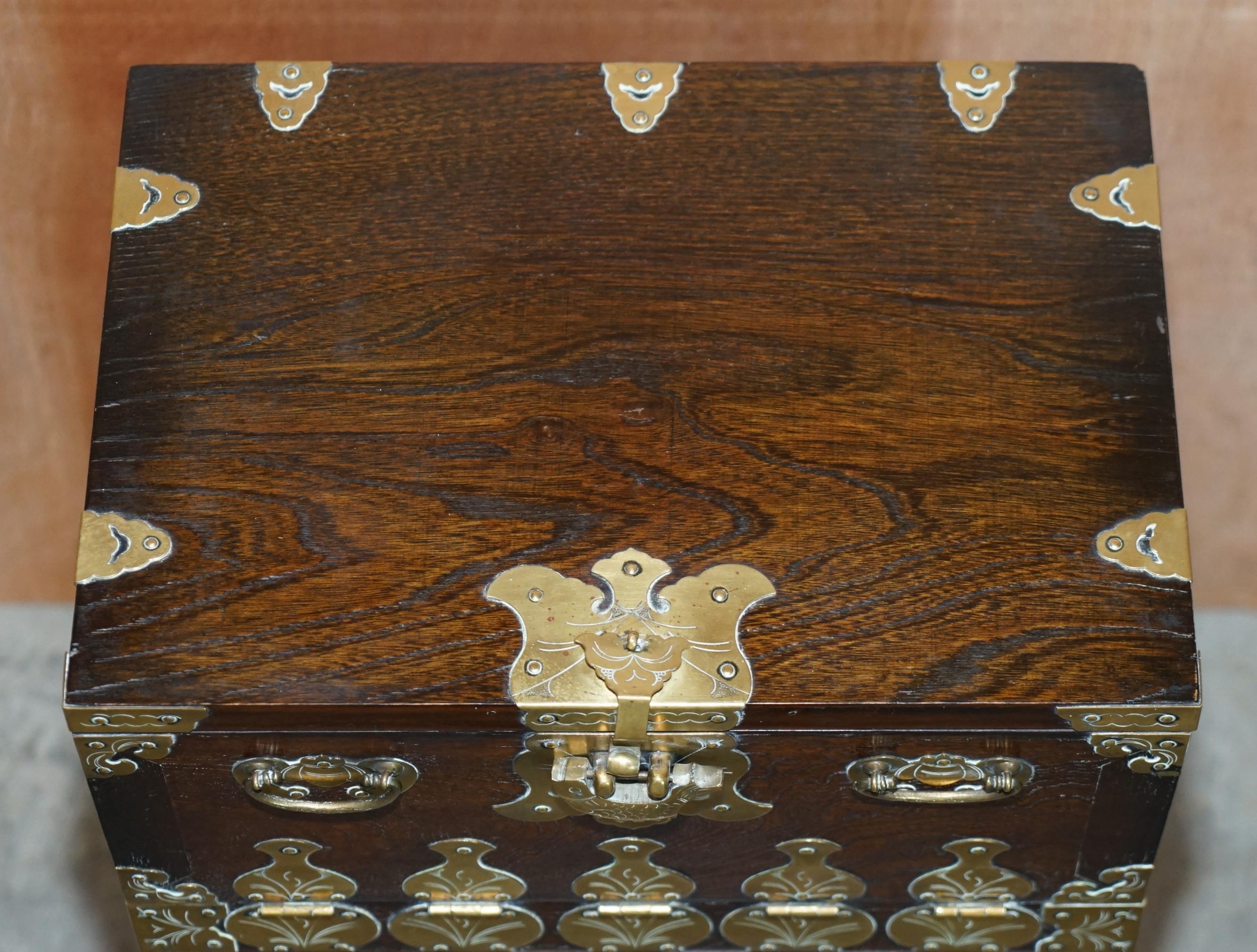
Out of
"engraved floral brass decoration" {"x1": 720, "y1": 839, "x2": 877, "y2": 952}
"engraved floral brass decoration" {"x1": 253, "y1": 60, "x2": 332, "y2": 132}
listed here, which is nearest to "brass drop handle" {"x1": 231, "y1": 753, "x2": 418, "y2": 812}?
"engraved floral brass decoration" {"x1": 720, "y1": 839, "x2": 877, "y2": 952}

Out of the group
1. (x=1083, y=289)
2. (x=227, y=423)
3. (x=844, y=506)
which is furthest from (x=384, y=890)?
(x=1083, y=289)

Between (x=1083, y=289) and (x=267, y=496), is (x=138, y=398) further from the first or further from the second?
(x=1083, y=289)

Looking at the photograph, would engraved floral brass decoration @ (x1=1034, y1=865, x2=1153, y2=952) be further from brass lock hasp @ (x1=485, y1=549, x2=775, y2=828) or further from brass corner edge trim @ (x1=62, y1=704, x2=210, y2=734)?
brass corner edge trim @ (x1=62, y1=704, x2=210, y2=734)

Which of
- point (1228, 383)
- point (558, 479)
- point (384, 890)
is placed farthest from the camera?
point (1228, 383)

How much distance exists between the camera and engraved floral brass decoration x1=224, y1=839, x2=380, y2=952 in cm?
162

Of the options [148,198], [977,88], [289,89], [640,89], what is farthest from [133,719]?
[977,88]

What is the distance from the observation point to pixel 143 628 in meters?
1.46

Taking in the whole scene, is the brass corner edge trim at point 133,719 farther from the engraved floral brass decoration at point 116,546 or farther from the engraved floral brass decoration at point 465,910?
the engraved floral brass decoration at point 465,910

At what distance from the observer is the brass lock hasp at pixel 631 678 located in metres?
1.44

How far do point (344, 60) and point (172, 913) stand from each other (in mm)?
1232

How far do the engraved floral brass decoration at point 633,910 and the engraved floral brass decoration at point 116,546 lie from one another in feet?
1.78

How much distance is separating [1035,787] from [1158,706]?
165mm

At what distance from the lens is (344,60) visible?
2277 mm

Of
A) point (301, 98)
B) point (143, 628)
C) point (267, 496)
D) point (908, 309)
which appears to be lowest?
point (143, 628)
